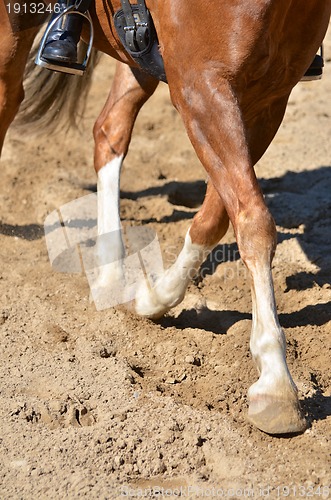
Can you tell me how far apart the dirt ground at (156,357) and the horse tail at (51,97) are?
25 centimetres

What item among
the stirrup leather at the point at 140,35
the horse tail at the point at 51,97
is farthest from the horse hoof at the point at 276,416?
the horse tail at the point at 51,97

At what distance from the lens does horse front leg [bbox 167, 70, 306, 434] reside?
3393 mm

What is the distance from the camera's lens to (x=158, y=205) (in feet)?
20.1

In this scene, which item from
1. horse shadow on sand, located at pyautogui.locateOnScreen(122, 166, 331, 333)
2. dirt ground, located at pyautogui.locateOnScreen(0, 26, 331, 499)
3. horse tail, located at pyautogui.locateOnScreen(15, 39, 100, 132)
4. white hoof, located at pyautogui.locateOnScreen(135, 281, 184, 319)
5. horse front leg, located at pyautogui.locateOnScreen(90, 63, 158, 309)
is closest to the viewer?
dirt ground, located at pyautogui.locateOnScreen(0, 26, 331, 499)

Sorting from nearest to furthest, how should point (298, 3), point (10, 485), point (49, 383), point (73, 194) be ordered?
point (10, 485), point (298, 3), point (49, 383), point (73, 194)

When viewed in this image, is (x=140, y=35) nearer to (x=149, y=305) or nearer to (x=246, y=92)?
(x=246, y=92)

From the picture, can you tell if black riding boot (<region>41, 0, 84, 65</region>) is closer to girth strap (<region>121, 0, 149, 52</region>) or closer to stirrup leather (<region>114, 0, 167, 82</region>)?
stirrup leather (<region>114, 0, 167, 82</region>)

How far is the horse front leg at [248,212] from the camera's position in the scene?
3393 mm

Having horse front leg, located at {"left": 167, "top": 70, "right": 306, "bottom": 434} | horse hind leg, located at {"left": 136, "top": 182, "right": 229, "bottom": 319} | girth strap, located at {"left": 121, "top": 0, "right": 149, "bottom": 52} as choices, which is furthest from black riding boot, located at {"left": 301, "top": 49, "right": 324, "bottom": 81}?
horse front leg, located at {"left": 167, "top": 70, "right": 306, "bottom": 434}

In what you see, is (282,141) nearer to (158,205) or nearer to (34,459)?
(158,205)

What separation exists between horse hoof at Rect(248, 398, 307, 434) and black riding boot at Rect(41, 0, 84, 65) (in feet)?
6.70

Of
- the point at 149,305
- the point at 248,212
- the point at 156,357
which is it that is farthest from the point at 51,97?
the point at 248,212

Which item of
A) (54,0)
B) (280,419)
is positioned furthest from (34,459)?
(54,0)

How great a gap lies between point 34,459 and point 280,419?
3.12 ft
